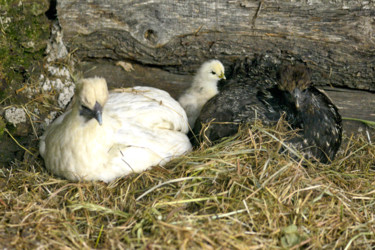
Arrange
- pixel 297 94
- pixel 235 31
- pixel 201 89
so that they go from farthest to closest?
pixel 201 89 < pixel 235 31 < pixel 297 94

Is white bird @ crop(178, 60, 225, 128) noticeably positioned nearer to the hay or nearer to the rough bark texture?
the rough bark texture

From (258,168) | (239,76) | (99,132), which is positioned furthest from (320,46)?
(99,132)

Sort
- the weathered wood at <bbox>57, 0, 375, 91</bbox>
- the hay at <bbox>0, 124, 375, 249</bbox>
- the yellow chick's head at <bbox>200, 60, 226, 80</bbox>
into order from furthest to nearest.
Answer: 1. the yellow chick's head at <bbox>200, 60, 226, 80</bbox>
2. the weathered wood at <bbox>57, 0, 375, 91</bbox>
3. the hay at <bbox>0, 124, 375, 249</bbox>

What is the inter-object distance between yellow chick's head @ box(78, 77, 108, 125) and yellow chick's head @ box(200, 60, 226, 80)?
55.5 inches

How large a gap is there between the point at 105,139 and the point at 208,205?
3.20 feet

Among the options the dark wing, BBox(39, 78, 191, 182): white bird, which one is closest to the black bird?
the dark wing

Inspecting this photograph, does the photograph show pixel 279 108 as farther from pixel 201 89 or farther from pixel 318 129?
pixel 201 89

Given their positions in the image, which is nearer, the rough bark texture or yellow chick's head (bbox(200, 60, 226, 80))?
the rough bark texture

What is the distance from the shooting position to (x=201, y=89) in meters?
4.59

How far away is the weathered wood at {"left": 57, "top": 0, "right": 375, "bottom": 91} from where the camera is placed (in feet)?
13.8

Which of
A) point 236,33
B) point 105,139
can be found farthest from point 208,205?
point 236,33

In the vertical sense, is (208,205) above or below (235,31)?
below

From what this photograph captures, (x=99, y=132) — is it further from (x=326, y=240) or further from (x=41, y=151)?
(x=326, y=240)

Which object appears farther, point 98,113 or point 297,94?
point 297,94
